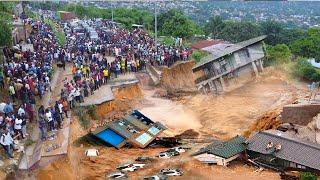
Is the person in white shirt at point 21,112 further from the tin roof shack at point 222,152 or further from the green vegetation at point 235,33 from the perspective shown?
the green vegetation at point 235,33

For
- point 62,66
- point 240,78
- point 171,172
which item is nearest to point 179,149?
point 171,172

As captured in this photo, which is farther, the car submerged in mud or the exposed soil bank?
the exposed soil bank

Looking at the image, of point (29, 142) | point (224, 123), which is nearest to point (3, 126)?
point (29, 142)

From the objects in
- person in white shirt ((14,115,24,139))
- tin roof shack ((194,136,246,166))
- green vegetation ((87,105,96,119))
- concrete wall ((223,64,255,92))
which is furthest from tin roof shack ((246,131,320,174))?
concrete wall ((223,64,255,92))

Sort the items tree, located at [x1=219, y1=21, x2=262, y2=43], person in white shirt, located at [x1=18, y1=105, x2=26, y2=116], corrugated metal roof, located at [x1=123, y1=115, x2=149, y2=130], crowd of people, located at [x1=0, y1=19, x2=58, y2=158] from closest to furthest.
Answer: crowd of people, located at [x1=0, y1=19, x2=58, y2=158] < person in white shirt, located at [x1=18, y1=105, x2=26, y2=116] < corrugated metal roof, located at [x1=123, y1=115, x2=149, y2=130] < tree, located at [x1=219, y1=21, x2=262, y2=43]

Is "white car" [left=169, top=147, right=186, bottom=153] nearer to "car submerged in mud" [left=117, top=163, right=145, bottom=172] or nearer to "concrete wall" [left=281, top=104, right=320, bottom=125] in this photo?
"car submerged in mud" [left=117, top=163, right=145, bottom=172]

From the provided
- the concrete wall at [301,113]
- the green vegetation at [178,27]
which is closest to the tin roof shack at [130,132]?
the concrete wall at [301,113]

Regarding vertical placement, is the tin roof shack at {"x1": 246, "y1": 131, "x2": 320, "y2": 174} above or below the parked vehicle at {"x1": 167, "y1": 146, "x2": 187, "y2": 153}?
above
